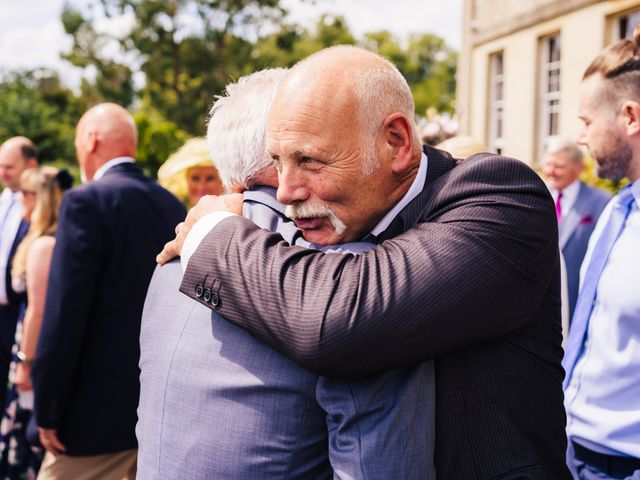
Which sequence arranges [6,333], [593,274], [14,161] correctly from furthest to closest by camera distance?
1. [14,161]
2. [6,333]
3. [593,274]

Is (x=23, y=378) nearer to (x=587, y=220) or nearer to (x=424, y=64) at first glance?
(x=587, y=220)

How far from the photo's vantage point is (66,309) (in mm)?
3549

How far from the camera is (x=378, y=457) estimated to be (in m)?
1.45

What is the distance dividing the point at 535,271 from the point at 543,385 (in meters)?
0.30

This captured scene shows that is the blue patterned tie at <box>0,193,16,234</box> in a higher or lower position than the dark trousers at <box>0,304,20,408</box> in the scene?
higher

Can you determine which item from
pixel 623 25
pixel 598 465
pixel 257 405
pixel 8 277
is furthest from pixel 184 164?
pixel 623 25

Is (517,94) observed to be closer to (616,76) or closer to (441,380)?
(616,76)

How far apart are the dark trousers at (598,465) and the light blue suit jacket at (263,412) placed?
139cm

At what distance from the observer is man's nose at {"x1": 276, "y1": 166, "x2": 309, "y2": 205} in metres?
1.71

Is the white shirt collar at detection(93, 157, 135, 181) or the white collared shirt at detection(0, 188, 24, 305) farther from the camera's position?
the white collared shirt at detection(0, 188, 24, 305)

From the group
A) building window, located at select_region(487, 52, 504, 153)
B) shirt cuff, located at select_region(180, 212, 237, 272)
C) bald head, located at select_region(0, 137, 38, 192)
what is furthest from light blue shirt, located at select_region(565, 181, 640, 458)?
building window, located at select_region(487, 52, 504, 153)

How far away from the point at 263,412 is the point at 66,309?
2.30m

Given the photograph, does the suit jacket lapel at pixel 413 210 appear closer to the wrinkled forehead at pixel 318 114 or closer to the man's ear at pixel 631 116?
the wrinkled forehead at pixel 318 114

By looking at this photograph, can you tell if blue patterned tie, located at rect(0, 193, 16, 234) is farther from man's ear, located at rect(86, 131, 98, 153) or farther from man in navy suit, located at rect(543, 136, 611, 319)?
man in navy suit, located at rect(543, 136, 611, 319)
